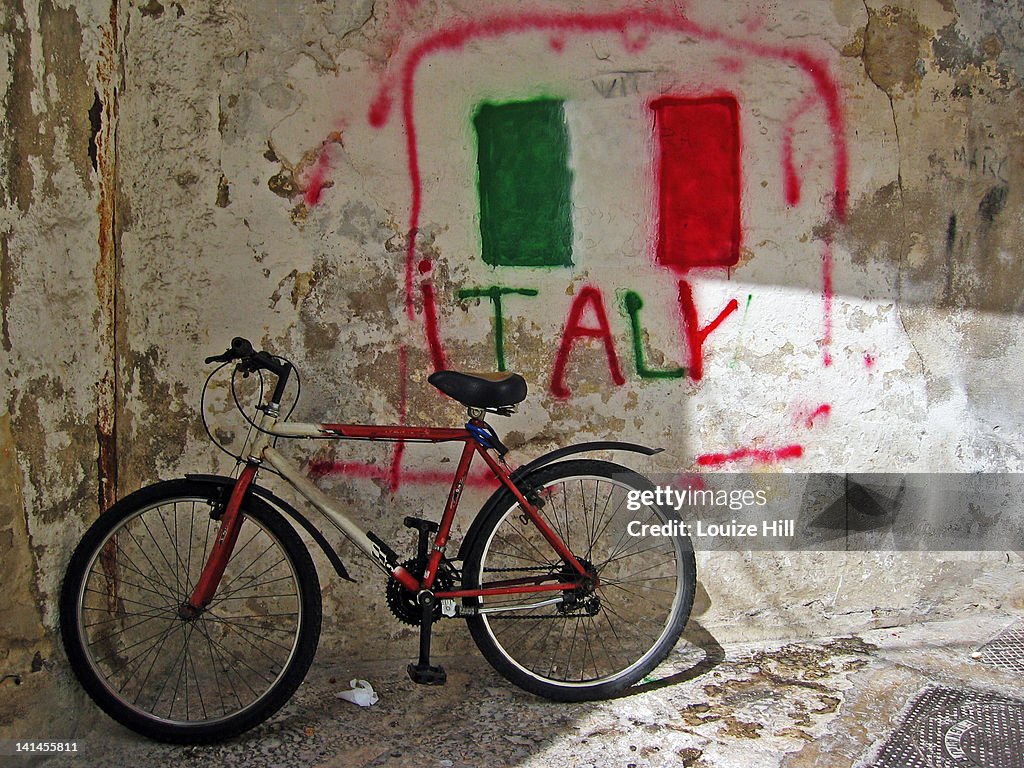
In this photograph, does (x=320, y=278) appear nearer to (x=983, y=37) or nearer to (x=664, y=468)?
(x=664, y=468)

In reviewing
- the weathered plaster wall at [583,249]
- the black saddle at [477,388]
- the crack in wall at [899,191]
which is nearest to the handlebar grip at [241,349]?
the weathered plaster wall at [583,249]

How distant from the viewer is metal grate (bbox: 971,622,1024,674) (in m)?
3.39

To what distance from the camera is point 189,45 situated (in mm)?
3211

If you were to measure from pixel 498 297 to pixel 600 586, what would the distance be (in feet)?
3.60

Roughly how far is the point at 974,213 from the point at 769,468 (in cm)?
127

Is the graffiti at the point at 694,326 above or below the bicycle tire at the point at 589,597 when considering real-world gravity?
above

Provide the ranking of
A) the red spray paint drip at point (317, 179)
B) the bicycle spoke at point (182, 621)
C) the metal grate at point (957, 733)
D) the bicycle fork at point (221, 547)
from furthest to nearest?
the red spray paint drip at point (317, 179)
the bicycle spoke at point (182, 621)
the bicycle fork at point (221, 547)
the metal grate at point (957, 733)

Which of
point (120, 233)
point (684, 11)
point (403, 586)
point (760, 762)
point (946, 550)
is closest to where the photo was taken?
point (760, 762)

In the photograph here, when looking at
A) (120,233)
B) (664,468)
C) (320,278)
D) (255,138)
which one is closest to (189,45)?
(255,138)

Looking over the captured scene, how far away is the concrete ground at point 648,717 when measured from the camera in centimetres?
281

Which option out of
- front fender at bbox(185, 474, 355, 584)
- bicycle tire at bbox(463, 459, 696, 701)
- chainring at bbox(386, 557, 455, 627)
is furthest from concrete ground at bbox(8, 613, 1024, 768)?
front fender at bbox(185, 474, 355, 584)

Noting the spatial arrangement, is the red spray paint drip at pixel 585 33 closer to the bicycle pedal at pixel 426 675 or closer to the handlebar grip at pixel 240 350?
the handlebar grip at pixel 240 350

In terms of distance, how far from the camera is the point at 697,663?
11.3 ft

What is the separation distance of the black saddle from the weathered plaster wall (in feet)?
1.42
